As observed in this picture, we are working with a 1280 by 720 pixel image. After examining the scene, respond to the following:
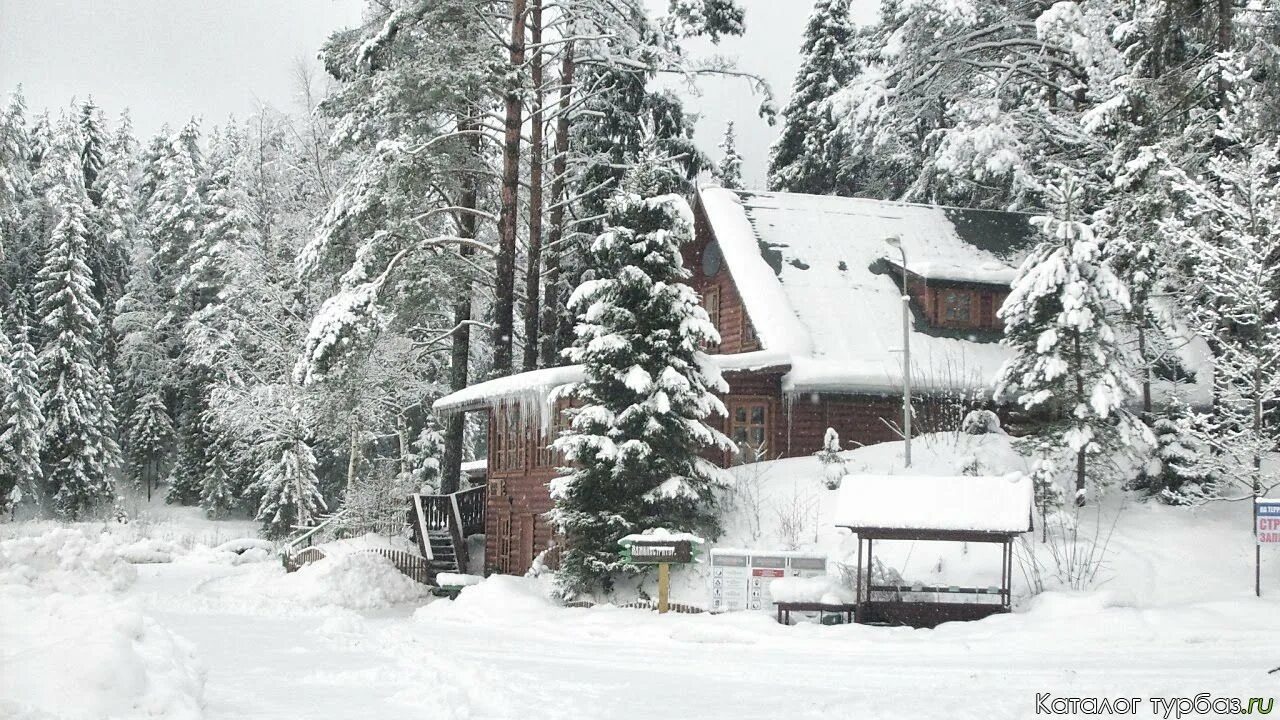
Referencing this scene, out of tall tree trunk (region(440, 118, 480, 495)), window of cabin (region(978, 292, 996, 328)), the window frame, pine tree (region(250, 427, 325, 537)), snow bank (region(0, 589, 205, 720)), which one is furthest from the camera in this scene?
pine tree (region(250, 427, 325, 537))

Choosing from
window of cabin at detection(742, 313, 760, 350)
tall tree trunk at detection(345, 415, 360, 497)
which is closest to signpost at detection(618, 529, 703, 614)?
window of cabin at detection(742, 313, 760, 350)

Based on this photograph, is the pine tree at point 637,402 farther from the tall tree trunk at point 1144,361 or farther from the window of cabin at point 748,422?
the tall tree trunk at point 1144,361

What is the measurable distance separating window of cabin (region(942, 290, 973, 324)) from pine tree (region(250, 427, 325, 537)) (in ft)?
63.8

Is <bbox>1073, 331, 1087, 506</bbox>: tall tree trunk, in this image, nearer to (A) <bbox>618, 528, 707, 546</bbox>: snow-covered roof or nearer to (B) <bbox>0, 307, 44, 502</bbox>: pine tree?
(A) <bbox>618, 528, 707, 546</bbox>: snow-covered roof

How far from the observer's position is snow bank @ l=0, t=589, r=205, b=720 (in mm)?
7113

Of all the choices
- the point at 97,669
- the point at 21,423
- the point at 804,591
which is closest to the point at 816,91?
the point at 21,423

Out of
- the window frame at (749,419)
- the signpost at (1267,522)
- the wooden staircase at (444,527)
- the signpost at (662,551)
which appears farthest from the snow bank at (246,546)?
the signpost at (1267,522)

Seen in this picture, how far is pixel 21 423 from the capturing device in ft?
134

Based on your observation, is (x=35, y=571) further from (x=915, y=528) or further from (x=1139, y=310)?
(x=1139, y=310)

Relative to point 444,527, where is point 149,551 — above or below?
below

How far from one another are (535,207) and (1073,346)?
37.7 ft

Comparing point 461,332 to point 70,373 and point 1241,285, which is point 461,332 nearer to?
point 1241,285

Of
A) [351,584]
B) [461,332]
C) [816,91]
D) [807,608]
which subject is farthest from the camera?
[816,91]

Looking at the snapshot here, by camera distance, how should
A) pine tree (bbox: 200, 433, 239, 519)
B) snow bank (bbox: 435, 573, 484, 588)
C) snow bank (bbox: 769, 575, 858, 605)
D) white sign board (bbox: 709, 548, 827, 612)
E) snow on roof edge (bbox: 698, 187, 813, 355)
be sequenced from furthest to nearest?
1. pine tree (bbox: 200, 433, 239, 519)
2. snow on roof edge (bbox: 698, 187, 813, 355)
3. snow bank (bbox: 435, 573, 484, 588)
4. white sign board (bbox: 709, 548, 827, 612)
5. snow bank (bbox: 769, 575, 858, 605)
